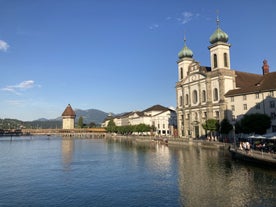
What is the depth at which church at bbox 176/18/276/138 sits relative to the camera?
62756mm

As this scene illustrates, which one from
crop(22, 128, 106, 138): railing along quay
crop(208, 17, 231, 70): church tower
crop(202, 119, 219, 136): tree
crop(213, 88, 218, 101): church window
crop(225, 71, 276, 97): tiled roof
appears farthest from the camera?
crop(22, 128, 106, 138): railing along quay

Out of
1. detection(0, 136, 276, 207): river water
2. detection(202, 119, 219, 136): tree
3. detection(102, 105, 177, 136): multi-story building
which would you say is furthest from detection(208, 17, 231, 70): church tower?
detection(0, 136, 276, 207): river water

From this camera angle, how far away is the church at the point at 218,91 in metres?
62.8

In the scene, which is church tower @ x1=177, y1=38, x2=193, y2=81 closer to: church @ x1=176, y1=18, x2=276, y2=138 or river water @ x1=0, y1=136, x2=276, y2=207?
church @ x1=176, y1=18, x2=276, y2=138

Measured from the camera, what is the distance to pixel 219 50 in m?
77.8

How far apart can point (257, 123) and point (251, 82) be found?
27866 mm

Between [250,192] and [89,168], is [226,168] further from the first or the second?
[89,168]

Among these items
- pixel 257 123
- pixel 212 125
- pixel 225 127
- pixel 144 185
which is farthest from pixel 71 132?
pixel 144 185

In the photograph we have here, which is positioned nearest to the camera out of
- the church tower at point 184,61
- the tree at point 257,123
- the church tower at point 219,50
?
the tree at point 257,123

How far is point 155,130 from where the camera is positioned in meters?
126

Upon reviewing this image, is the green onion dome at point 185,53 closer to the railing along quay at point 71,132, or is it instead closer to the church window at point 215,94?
the church window at point 215,94

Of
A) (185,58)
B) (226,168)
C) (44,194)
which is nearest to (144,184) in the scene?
(44,194)

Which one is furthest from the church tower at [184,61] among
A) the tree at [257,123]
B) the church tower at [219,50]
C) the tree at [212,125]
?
the tree at [257,123]

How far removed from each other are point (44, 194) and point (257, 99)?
167 feet
